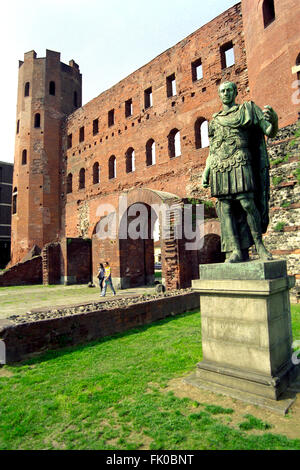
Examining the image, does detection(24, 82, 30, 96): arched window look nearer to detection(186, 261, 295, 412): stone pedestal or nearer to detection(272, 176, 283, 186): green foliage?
detection(272, 176, 283, 186): green foliage

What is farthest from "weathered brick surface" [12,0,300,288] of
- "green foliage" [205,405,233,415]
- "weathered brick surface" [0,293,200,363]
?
"green foliage" [205,405,233,415]

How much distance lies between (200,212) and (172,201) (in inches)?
49.7

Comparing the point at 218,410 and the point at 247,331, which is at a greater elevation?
the point at 247,331

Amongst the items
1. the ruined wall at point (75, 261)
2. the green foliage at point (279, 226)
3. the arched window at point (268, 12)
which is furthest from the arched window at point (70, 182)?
the green foliage at point (279, 226)

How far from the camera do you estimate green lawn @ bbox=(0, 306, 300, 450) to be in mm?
2428

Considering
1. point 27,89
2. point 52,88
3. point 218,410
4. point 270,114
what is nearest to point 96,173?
point 52,88

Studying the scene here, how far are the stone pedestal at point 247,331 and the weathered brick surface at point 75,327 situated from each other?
2643mm

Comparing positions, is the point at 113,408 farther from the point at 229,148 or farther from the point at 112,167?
the point at 112,167

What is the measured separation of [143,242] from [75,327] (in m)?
10.5

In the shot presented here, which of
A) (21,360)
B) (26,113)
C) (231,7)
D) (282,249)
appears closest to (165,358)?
(21,360)

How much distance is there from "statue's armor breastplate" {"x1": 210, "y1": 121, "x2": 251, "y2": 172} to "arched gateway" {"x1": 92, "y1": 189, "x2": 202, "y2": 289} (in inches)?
269

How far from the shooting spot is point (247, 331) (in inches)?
123

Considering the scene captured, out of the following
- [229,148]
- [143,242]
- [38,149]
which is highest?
[38,149]

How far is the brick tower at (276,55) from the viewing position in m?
9.70
